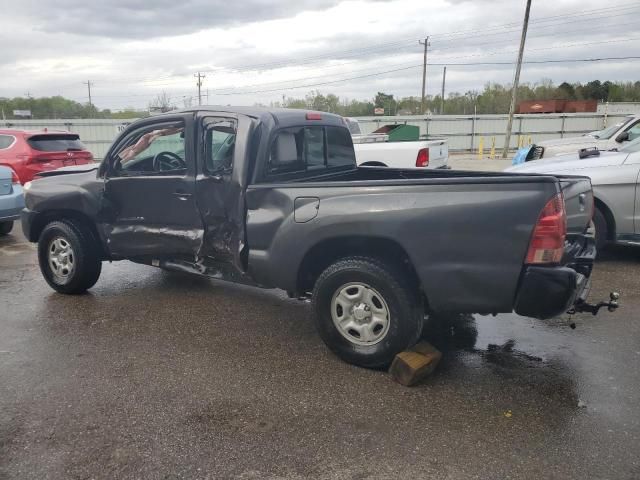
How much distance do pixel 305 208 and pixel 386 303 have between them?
90cm

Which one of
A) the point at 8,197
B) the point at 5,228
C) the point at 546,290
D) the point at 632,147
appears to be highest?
the point at 632,147

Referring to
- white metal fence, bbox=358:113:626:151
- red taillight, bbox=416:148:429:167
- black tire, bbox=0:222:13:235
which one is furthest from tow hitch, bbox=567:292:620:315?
white metal fence, bbox=358:113:626:151

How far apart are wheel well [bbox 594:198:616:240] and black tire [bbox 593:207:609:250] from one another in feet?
0.07

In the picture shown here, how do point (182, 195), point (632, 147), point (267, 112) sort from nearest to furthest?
1. point (267, 112)
2. point (182, 195)
3. point (632, 147)

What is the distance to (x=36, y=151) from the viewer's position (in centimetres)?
1060

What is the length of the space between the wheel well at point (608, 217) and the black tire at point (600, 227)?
0.07ft

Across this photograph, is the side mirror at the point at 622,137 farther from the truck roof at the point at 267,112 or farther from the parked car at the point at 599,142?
the truck roof at the point at 267,112

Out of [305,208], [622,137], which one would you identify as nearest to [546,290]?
[305,208]

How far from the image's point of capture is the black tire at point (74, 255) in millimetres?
5477

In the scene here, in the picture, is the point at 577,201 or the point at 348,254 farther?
the point at 348,254

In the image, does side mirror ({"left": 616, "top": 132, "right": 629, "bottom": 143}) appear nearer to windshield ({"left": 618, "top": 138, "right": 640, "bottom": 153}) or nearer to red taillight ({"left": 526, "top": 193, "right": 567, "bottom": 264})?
windshield ({"left": 618, "top": 138, "right": 640, "bottom": 153})

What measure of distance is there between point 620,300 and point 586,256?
1.92 metres

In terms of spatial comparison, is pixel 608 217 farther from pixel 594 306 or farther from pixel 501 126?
pixel 501 126

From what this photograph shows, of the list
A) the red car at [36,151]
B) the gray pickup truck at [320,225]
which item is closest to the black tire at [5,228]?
the red car at [36,151]
